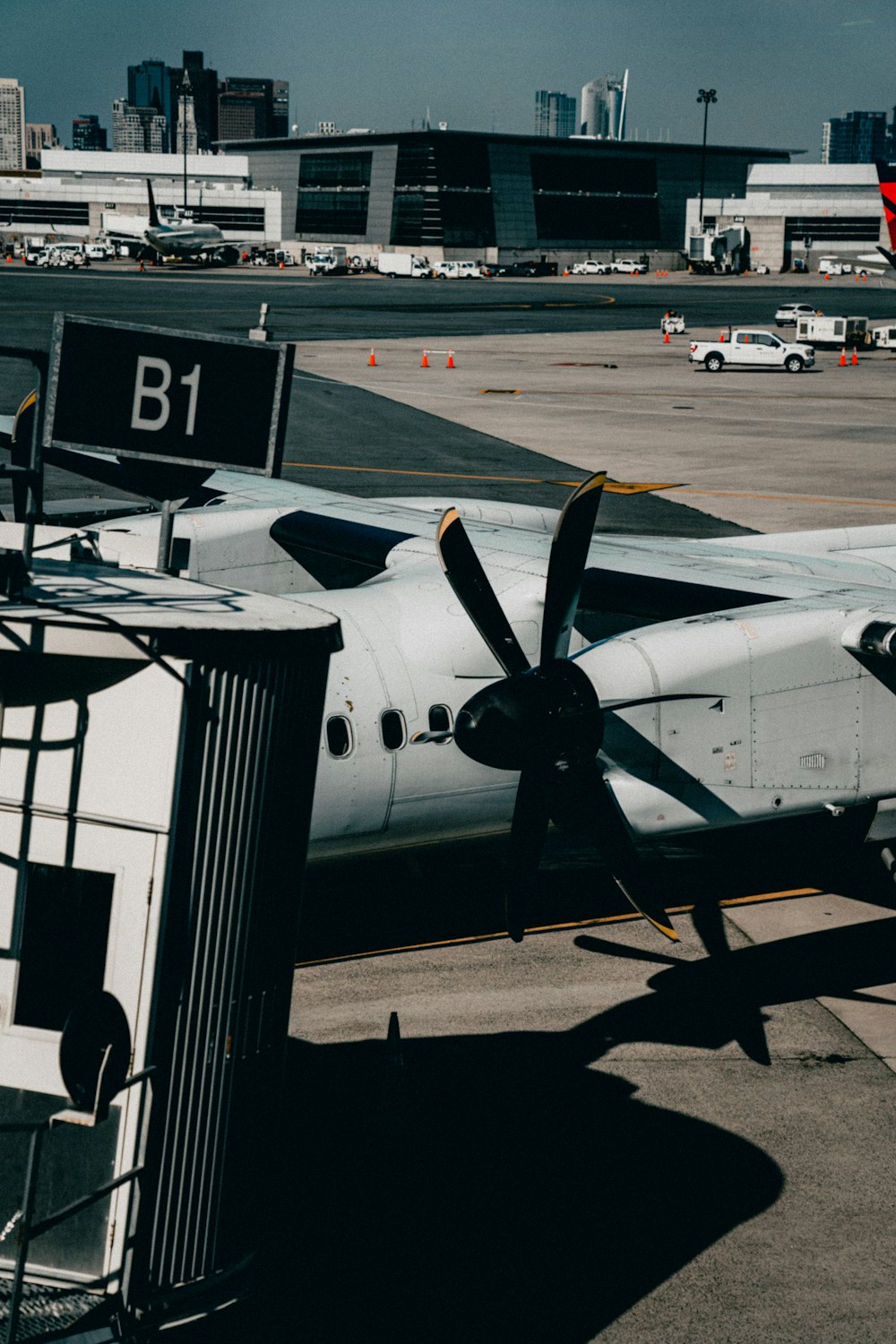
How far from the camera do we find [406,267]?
562 ft

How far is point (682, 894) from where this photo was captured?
18.4 m

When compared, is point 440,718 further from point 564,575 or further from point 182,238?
point 182,238

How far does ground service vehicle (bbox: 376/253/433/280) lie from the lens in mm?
171250

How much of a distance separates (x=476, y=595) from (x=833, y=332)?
3280 inches

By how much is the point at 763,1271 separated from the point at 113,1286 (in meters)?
5.00

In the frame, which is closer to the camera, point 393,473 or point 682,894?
point 682,894

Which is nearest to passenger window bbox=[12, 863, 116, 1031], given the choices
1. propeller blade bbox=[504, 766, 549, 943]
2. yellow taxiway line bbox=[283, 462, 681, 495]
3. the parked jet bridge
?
the parked jet bridge

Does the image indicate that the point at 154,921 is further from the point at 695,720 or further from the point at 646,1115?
the point at 695,720

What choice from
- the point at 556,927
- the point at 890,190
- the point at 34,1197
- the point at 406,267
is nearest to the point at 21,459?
the point at 34,1197

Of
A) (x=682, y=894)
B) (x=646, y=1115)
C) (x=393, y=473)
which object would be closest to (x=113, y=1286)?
(x=646, y=1115)

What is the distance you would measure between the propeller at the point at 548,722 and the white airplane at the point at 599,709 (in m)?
0.02

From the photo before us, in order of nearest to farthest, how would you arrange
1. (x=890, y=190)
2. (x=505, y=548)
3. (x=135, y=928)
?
(x=135, y=928), (x=505, y=548), (x=890, y=190)

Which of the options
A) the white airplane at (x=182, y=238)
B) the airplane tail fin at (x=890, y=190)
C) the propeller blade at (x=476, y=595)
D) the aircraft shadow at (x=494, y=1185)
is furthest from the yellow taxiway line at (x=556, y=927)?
the white airplane at (x=182, y=238)

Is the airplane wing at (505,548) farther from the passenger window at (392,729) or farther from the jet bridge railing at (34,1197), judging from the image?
the jet bridge railing at (34,1197)
